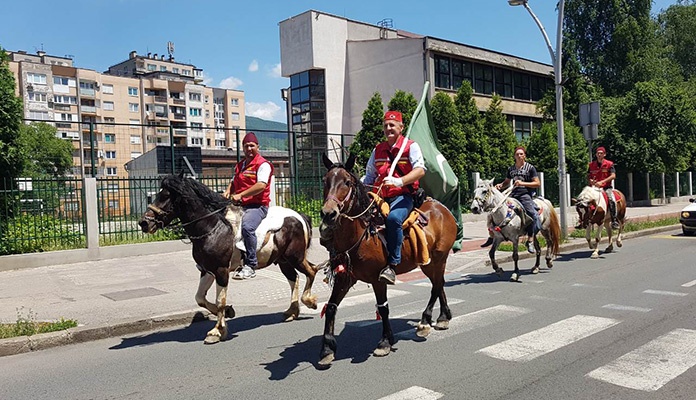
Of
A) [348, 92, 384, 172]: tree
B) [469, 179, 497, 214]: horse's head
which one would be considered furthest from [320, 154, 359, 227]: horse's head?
[348, 92, 384, 172]: tree

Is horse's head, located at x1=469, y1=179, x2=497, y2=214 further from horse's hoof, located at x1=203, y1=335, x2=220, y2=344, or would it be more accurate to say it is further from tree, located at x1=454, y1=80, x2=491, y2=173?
tree, located at x1=454, y1=80, x2=491, y2=173

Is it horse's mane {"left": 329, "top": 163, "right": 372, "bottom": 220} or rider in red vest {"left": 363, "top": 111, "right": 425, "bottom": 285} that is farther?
rider in red vest {"left": 363, "top": 111, "right": 425, "bottom": 285}

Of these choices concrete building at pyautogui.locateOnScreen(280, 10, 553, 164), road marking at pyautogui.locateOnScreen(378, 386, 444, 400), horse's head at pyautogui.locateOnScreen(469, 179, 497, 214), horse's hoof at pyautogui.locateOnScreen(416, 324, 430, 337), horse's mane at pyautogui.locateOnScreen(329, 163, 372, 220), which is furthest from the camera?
concrete building at pyautogui.locateOnScreen(280, 10, 553, 164)

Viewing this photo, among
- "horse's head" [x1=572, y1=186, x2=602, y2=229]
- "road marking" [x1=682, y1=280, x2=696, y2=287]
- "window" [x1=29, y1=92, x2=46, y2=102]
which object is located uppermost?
"window" [x1=29, y1=92, x2=46, y2=102]

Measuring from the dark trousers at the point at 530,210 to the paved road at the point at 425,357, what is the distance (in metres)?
2.05

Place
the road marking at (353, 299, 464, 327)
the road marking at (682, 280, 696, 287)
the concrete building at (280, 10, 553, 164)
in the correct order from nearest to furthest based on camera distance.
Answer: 1. the road marking at (353, 299, 464, 327)
2. the road marking at (682, 280, 696, 287)
3. the concrete building at (280, 10, 553, 164)

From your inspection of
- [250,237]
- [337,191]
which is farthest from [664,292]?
[250,237]

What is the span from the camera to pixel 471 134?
1091 inches

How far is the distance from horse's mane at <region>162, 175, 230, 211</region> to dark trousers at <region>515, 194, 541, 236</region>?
651 centimetres

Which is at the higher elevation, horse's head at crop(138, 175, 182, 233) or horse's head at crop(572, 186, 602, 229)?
horse's head at crop(138, 175, 182, 233)

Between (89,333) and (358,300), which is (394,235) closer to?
(358,300)

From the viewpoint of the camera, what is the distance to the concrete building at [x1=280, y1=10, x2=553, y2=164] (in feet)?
122

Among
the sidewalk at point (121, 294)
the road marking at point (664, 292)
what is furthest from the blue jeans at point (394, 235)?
the road marking at point (664, 292)

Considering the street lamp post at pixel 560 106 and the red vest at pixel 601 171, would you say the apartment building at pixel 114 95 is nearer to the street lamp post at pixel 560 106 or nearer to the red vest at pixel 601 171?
the street lamp post at pixel 560 106
